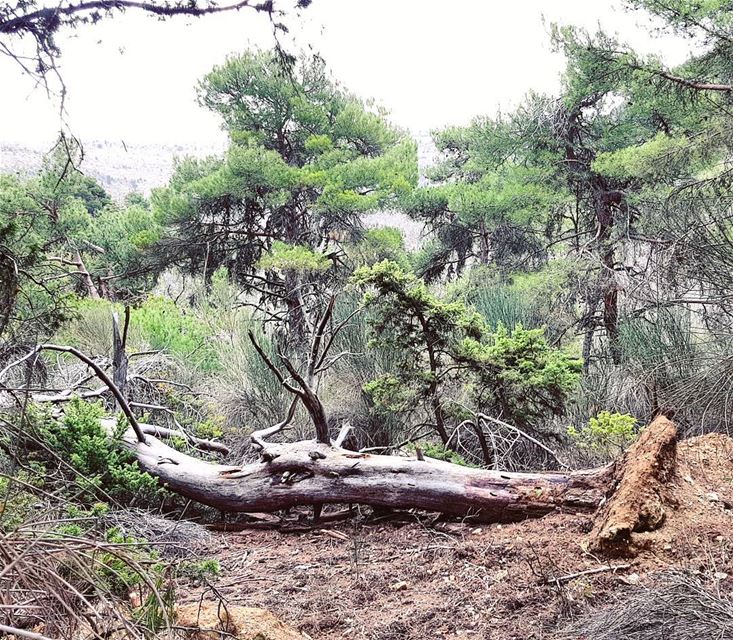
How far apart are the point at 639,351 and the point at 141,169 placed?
46.7 meters

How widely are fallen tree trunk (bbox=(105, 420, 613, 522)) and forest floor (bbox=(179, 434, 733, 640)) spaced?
15 centimetres

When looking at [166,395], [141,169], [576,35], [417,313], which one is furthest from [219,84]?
[141,169]

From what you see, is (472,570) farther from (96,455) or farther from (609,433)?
(96,455)

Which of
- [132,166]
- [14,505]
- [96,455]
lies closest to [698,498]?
[14,505]

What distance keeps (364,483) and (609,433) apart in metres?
1.83

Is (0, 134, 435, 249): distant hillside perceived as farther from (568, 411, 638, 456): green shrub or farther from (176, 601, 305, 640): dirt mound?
(176, 601, 305, 640): dirt mound

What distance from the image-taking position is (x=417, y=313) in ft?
18.3

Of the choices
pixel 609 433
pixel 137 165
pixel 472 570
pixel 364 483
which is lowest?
pixel 472 570

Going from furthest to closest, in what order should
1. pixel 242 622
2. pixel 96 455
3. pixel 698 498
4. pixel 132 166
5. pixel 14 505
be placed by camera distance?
1. pixel 132 166
2. pixel 96 455
3. pixel 698 498
4. pixel 14 505
5. pixel 242 622

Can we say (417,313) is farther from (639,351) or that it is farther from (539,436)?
(639,351)

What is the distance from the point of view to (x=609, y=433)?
482 cm

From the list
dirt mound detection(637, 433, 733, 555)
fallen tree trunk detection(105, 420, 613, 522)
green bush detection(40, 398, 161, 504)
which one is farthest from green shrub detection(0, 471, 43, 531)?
dirt mound detection(637, 433, 733, 555)

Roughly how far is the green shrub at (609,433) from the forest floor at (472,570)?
0.51 meters

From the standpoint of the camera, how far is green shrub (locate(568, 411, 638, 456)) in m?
4.71
